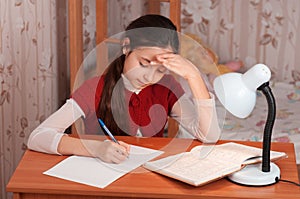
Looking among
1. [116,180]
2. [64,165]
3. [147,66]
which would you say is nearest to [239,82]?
[147,66]

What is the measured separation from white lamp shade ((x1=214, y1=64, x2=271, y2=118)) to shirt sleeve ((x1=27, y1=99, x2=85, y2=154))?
546 millimetres

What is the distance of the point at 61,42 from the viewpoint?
3330mm

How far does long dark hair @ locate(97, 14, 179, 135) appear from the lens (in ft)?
6.27

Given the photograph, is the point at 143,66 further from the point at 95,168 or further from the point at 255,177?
the point at 255,177

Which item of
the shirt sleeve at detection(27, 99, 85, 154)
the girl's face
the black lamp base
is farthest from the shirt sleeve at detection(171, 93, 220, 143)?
the shirt sleeve at detection(27, 99, 85, 154)

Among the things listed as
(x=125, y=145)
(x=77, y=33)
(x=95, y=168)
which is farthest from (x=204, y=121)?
(x=77, y=33)

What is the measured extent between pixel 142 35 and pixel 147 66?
0.33 ft

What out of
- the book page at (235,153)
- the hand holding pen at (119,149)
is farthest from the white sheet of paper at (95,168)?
the book page at (235,153)

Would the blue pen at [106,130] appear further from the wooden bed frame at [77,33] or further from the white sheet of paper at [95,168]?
the wooden bed frame at [77,33]

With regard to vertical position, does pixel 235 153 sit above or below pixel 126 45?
below

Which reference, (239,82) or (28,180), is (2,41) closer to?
(28,180)

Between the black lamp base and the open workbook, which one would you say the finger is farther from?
the black lamp base

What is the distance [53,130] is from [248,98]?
656mm

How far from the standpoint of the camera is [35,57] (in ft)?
9.89
